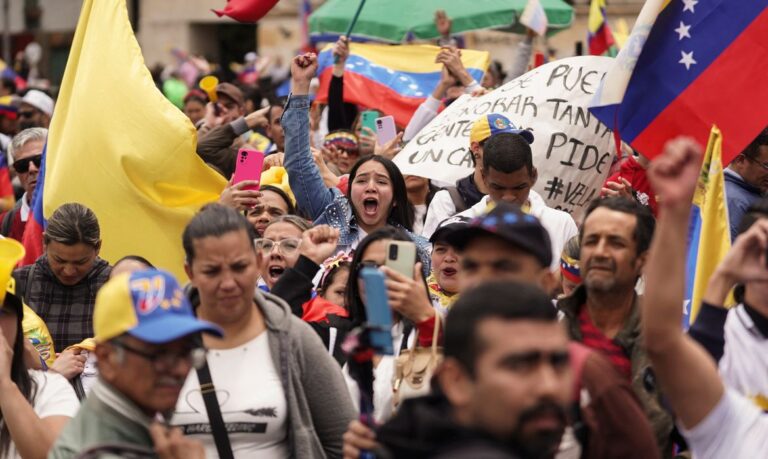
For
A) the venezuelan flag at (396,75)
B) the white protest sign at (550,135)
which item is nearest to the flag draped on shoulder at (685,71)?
the white protest sign at (550,135)

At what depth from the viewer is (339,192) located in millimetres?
7922

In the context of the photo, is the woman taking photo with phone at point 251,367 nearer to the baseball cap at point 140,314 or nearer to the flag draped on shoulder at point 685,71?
the baseball cap at point 140,314

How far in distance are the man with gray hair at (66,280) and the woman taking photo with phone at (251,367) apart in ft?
7.46

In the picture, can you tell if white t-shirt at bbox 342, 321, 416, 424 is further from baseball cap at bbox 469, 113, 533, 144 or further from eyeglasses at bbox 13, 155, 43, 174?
eyeglasses at bbox 13, 155, 43, 174

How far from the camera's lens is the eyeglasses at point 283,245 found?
272 inches

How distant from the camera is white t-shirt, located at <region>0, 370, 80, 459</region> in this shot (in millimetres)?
4754

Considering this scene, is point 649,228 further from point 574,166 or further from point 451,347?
point 574,166

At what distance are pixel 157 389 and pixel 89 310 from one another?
3333 millimetres

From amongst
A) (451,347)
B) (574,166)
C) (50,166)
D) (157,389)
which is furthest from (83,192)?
(451,347)

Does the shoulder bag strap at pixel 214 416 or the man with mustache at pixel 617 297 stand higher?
the man with mustache at pixel 617 297

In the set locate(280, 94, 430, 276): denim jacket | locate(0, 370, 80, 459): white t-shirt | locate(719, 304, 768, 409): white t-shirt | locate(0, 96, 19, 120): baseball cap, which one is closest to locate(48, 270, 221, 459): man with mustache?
locate(0, 370, 80, 459): white t-shirt

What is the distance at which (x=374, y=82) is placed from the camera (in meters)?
12.1

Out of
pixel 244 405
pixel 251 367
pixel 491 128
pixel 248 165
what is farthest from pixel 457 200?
pixel 244 405

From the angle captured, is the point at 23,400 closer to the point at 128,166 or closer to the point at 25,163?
the point at 128,166
